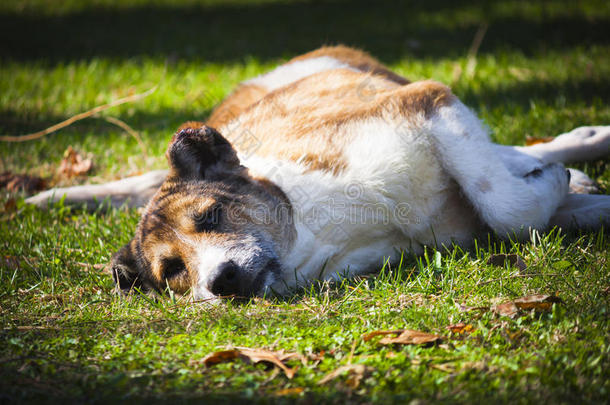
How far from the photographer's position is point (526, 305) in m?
2.41

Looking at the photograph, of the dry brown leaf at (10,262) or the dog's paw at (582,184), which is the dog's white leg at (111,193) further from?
the dog's paw at (582,184)

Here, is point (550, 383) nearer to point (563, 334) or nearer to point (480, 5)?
point (563, 334)

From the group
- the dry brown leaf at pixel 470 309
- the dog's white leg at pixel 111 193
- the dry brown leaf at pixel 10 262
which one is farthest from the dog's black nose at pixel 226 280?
the dog's white leg at pixel 111 193

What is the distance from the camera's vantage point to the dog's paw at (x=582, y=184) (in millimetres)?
3826

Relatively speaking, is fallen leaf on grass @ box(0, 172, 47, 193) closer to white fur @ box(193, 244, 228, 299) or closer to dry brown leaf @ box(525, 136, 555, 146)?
white fur @ box(193, 244, 228, 299)

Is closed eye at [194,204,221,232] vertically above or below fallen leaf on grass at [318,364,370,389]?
above

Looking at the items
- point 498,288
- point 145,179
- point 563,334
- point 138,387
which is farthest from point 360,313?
point 145,179

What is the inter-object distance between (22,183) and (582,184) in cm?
447

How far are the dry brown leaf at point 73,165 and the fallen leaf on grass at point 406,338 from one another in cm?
383

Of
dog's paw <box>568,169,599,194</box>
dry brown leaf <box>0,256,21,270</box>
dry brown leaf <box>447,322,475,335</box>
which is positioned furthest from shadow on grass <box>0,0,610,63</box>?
dry brown leaf <box>447,322,475,335</box>

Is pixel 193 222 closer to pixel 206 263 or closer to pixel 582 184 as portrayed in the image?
pixel 206 263

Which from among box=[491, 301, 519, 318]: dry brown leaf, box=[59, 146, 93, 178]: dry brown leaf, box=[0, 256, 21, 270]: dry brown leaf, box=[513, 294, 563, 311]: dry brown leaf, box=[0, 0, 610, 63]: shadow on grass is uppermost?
box=[0, 0, 610, 63]: shadow on grass

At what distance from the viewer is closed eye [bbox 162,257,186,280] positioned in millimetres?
3182

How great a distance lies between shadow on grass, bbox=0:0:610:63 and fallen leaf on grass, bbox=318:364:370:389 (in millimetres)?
5914
